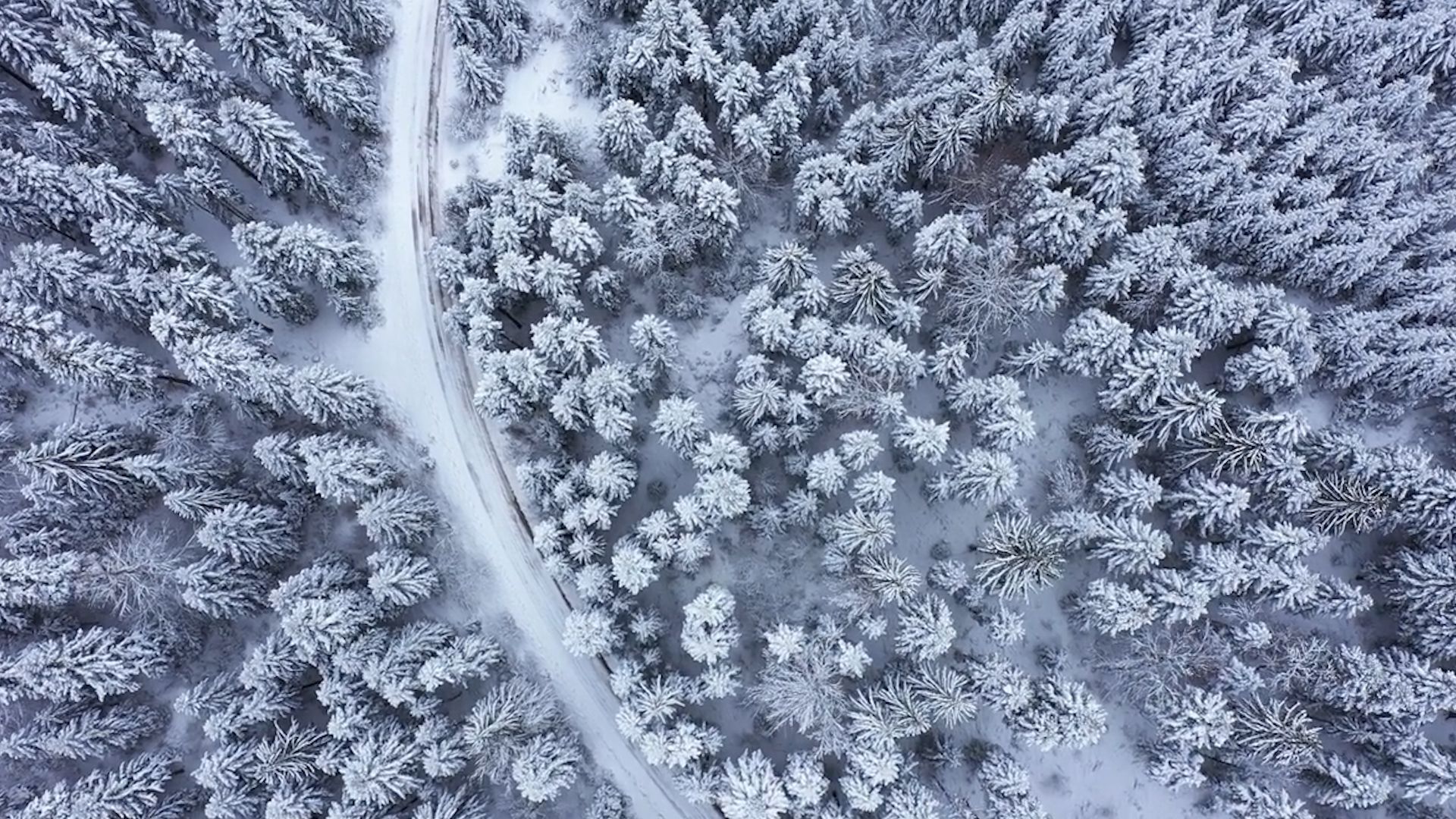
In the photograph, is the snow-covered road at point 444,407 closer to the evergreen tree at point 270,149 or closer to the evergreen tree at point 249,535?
the evergreen tree at point 270,149

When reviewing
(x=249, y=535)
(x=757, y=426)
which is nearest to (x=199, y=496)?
(x=249, y=535)

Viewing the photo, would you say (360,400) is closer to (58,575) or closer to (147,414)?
(147,414)

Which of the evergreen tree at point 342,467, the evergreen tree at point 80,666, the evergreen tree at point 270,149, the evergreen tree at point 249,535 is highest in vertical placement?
the evergreen tree at point 270,149

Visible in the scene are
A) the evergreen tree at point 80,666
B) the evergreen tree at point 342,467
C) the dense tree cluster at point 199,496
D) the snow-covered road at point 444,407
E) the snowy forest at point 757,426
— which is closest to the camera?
the evergreen tree at point 80,666

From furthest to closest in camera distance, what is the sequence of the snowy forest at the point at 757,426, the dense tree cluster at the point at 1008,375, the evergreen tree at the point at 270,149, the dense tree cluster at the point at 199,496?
the evergreen tree at the point at 270,149 → the dense tree cluster at the point at 1008,375 → the snowy forest at the point at 757,426 → the dense tree cluster at the point at 199,496

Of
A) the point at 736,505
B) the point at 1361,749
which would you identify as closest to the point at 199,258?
the point at 736,505

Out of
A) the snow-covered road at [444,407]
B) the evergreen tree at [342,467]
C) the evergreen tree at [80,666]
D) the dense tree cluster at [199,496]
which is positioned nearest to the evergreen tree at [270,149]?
the dense tree cluster at [199,496]
